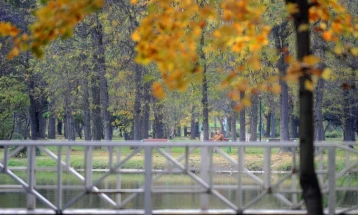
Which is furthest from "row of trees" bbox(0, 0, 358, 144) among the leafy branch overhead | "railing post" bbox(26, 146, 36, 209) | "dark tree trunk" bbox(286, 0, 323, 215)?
the leafy branch overhead

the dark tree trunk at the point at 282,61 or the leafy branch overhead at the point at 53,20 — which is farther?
the dark tree trunk at the point at 282,61

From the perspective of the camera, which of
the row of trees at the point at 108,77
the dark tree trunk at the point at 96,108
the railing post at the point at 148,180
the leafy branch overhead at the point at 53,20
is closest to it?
the leafy branch overhead at the point at 53,20

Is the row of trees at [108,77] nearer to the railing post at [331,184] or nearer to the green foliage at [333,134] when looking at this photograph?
the railing post at [331,184]

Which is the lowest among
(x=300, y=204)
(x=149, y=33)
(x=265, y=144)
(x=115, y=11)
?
(x=300, y=204)

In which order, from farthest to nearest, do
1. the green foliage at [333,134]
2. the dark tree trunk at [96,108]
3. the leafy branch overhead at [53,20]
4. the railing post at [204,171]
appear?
1. the green foliage at [333,134]
2. the dark tree trunk at [96,108]
3. the railing post at [204,171]
4. the leafy branch overhead at [53,20]

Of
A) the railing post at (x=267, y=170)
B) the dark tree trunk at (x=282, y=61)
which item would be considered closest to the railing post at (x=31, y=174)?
the railing post at (x=267, y=170)

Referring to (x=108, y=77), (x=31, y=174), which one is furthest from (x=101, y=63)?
(x=31, y=174)

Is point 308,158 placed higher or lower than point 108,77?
lower

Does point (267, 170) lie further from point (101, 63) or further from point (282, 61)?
point (101, 63)

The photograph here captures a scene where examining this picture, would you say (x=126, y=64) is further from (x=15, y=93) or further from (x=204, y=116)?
(x=15, y=93)

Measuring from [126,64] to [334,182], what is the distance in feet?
73.6

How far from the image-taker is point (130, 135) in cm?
6538

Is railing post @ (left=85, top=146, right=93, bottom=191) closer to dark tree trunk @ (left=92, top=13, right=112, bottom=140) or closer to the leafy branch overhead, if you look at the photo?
the leafy branch overhead

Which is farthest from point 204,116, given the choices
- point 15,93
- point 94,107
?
point 15,93
